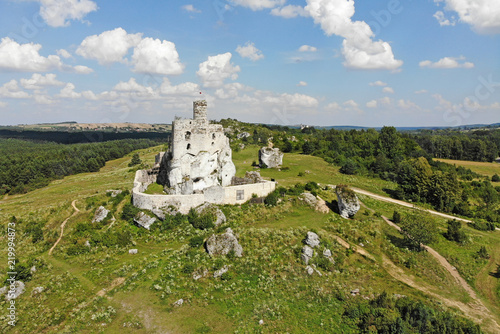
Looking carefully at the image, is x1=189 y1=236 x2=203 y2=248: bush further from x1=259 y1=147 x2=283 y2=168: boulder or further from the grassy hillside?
x1=259 y1=147 x2=283 y2=168: boulder

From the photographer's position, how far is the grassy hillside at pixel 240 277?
23.6 metres

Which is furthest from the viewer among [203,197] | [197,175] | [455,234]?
[197,175]

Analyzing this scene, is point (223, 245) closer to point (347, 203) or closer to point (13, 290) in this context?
point (347, 203)

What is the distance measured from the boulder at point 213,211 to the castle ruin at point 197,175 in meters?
1.28

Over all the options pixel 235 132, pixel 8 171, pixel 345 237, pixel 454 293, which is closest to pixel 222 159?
pixel 345 237

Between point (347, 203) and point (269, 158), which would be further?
point (269, 158)

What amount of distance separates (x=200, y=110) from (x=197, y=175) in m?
10.9

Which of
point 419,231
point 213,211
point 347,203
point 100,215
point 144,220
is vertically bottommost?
point 100,215

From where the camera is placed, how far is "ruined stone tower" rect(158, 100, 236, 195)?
43469mm

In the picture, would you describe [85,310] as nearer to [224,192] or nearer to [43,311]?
[43,311]

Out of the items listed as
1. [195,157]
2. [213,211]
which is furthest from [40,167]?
[213,211]

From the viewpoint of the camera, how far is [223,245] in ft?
106

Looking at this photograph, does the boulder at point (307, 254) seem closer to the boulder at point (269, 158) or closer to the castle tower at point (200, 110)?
the castle tower at point (200, 110)

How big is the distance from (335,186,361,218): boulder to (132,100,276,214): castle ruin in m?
10.8
